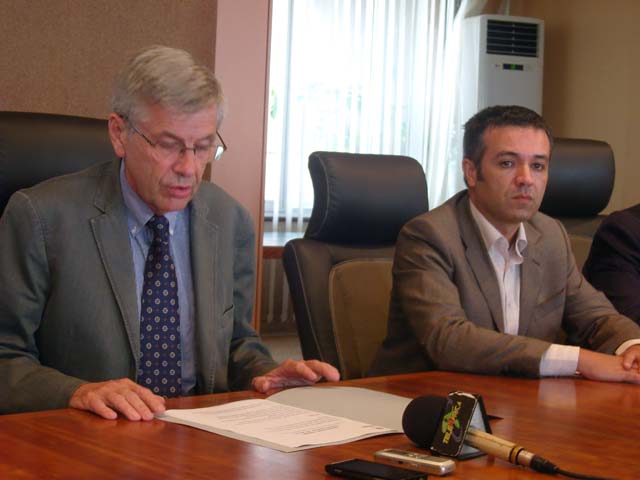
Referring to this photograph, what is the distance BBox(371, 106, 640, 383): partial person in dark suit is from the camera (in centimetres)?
229

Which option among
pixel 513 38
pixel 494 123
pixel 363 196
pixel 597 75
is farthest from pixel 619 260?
pixel 513 38

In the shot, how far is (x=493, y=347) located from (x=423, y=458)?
0.92 m

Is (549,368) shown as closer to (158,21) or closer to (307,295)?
(307,295)

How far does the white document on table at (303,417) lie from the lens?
1292 millimetres

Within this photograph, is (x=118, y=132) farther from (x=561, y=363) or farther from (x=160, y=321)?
(x=561, y=363)

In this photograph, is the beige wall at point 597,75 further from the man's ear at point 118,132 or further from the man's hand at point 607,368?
the man's ear at point 118,132

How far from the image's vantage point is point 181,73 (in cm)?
177

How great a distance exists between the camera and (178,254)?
1907 millimetres

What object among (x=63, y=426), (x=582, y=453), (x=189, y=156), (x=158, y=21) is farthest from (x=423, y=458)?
(x=158, y=21)

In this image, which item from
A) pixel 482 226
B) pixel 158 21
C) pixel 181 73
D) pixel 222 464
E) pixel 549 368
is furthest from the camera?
pixel 158 21

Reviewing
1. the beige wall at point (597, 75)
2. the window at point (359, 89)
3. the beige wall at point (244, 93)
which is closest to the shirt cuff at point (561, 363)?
the beige wall at point (244, 93)

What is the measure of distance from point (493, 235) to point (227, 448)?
1.36m

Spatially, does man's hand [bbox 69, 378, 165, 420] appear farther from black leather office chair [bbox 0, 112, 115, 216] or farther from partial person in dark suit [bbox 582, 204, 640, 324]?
partial person in dark suit [bbox 582, 204, 640, 324]

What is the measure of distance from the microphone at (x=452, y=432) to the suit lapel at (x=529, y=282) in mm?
1168
